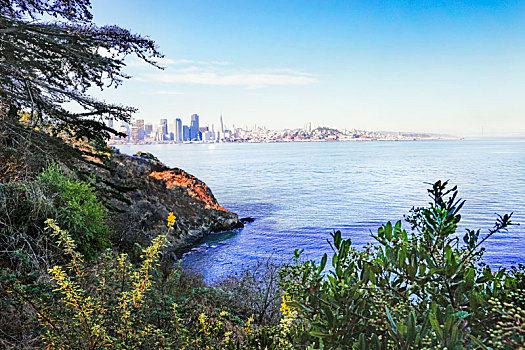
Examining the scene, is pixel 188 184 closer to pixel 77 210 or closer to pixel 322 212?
pixel 322 212

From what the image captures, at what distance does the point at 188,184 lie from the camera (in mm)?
21703

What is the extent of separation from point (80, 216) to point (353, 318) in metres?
7.39

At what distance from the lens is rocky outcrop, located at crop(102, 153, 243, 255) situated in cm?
1568

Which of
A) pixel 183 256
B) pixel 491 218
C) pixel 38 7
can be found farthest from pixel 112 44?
pixel 491 218

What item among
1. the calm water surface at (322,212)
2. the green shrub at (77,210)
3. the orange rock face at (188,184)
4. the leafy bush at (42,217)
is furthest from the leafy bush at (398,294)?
the orange rock face at (188,184)

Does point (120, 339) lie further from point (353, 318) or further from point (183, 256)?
point (183, 256)

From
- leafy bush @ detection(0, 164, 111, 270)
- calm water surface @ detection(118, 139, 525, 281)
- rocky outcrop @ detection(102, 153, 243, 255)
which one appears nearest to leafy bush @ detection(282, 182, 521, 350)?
calm water surface @ detection(118, 139, 525, 281)

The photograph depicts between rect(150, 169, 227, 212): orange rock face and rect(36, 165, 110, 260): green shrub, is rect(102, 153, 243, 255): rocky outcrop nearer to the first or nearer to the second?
rect(150, 169, 227, 212): orange rock face

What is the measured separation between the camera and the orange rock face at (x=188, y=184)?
20891mm

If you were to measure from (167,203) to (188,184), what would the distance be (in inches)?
125

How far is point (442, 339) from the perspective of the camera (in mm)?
1159

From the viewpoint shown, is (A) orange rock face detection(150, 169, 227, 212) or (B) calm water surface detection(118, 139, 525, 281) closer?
(B) calm water surface detection(118, 139, 525, 281)

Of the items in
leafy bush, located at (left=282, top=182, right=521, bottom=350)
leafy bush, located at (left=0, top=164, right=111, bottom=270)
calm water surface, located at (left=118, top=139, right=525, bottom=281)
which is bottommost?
calm water surface, located at (left=118, top=139, right=525, bottom=281)

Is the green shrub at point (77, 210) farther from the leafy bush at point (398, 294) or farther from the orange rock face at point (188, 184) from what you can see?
the orange rock face at point (188, 184)
